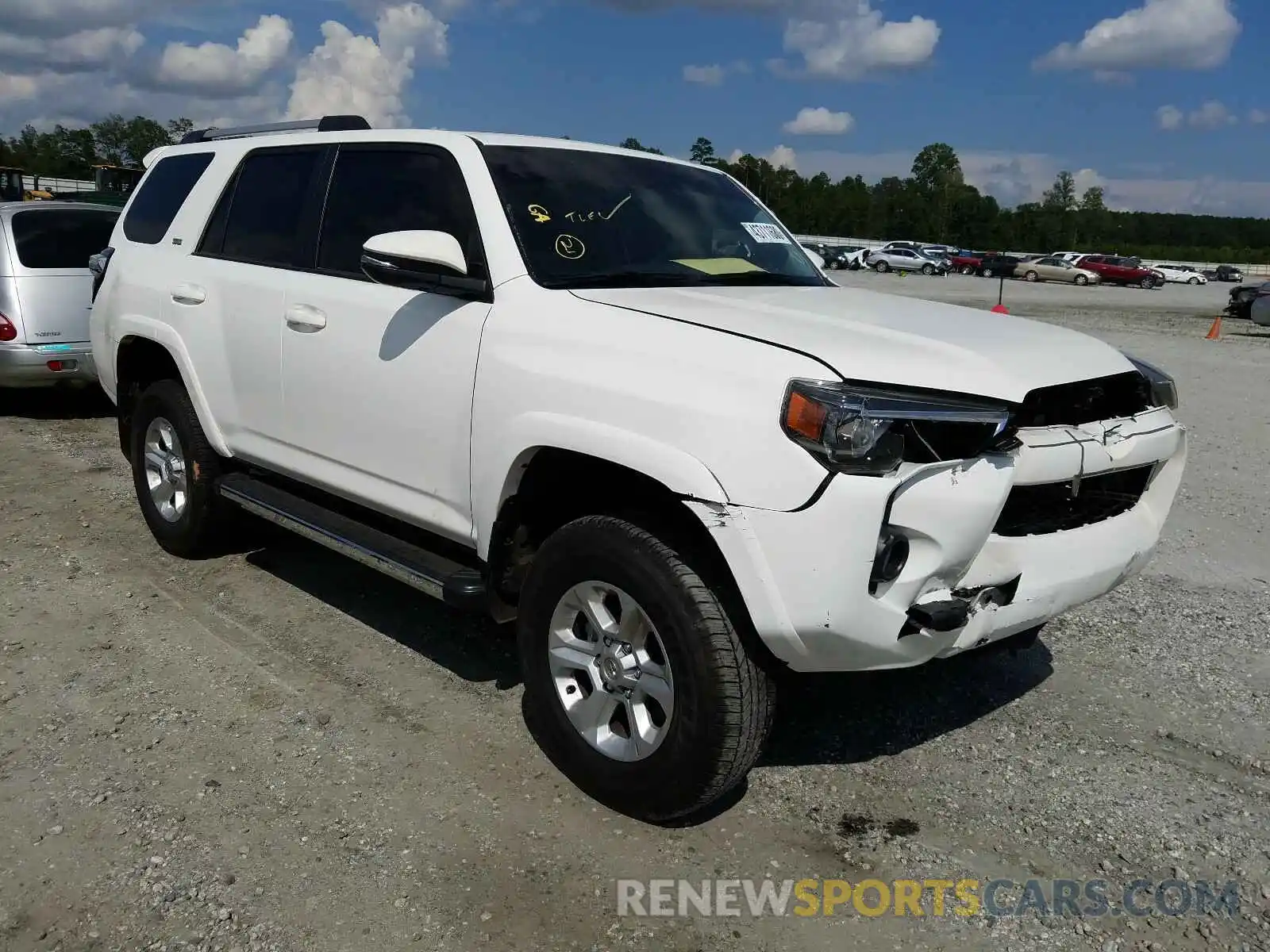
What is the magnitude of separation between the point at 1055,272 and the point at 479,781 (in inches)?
2122

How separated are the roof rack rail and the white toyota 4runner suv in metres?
0.05

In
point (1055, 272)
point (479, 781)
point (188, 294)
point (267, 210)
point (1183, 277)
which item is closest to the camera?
point (479, 781)

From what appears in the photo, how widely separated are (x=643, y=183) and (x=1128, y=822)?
9.31 feet

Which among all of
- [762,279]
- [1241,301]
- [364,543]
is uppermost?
[762,279]

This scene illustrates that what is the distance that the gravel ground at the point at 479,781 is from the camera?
2.78 meters

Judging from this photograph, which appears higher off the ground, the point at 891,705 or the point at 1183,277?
the point at 891,705

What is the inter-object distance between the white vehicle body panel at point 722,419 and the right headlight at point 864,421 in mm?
38

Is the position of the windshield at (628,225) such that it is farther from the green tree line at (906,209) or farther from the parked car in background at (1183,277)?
the green tree line at (906,209)

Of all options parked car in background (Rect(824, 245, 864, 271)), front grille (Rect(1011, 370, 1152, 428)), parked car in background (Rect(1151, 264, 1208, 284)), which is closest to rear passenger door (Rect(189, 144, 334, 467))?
front grille (Rect(1011, 370, 1152, 428))

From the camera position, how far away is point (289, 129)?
509cm

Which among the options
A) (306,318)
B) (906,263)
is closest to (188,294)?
(306,318)

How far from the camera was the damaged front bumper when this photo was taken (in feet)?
8.63

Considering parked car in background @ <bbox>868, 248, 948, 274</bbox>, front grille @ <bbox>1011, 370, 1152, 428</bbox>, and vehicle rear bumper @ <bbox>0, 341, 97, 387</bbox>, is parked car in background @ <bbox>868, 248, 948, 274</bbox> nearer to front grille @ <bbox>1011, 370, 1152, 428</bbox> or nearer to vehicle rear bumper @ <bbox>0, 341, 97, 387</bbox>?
vehicle rear bumper @ <bbox>0, 341, 97, 387</bbox>

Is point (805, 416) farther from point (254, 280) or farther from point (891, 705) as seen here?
point (254, 280)
